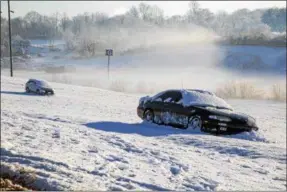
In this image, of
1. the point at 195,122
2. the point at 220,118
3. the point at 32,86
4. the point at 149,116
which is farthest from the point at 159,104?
the point at 32,86

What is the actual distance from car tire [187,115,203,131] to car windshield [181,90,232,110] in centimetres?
35

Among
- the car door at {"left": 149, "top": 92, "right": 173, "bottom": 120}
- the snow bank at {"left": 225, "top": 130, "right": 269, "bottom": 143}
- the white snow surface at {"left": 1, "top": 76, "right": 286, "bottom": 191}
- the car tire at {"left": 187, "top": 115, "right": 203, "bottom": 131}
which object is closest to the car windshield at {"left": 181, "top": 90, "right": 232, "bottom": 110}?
the car tire at {"left": 187, "top": 115, "right": 203, "bottom": 131}

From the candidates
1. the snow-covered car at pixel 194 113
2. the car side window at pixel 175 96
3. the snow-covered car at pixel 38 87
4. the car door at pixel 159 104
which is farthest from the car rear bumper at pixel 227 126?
the snow-covered car at pixel 38 87

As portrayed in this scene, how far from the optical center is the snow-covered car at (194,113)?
→ 8.69m

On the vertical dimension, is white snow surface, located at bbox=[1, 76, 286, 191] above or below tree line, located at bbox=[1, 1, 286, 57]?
below

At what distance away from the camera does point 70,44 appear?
6.40 m

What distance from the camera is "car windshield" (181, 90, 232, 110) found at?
30.3ft

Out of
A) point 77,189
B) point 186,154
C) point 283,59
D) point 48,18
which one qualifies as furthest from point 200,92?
point 77,189

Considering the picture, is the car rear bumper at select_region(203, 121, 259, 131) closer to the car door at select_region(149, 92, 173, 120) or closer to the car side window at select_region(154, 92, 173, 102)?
the car door at select_region(149, 92, 173, 120)

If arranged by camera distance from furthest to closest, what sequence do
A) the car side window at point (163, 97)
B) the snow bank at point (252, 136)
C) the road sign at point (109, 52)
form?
1. the car side window at point (163, 97)
2. the snow bank at point (252, 136)
3. the road sign at point (109, 52)

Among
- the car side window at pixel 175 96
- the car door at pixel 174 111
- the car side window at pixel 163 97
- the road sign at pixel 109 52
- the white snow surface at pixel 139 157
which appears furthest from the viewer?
the car side window at pixel 163 97

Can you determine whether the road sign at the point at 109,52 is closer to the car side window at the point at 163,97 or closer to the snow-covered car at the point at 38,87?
the car side window at the point at 163,97

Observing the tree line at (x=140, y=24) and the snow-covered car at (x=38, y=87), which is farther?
the snow-covered car at (x=38, y=87)

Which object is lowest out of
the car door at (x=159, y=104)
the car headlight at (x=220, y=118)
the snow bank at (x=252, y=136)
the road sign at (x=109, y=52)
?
the snow bank at (x=252, y=136)
